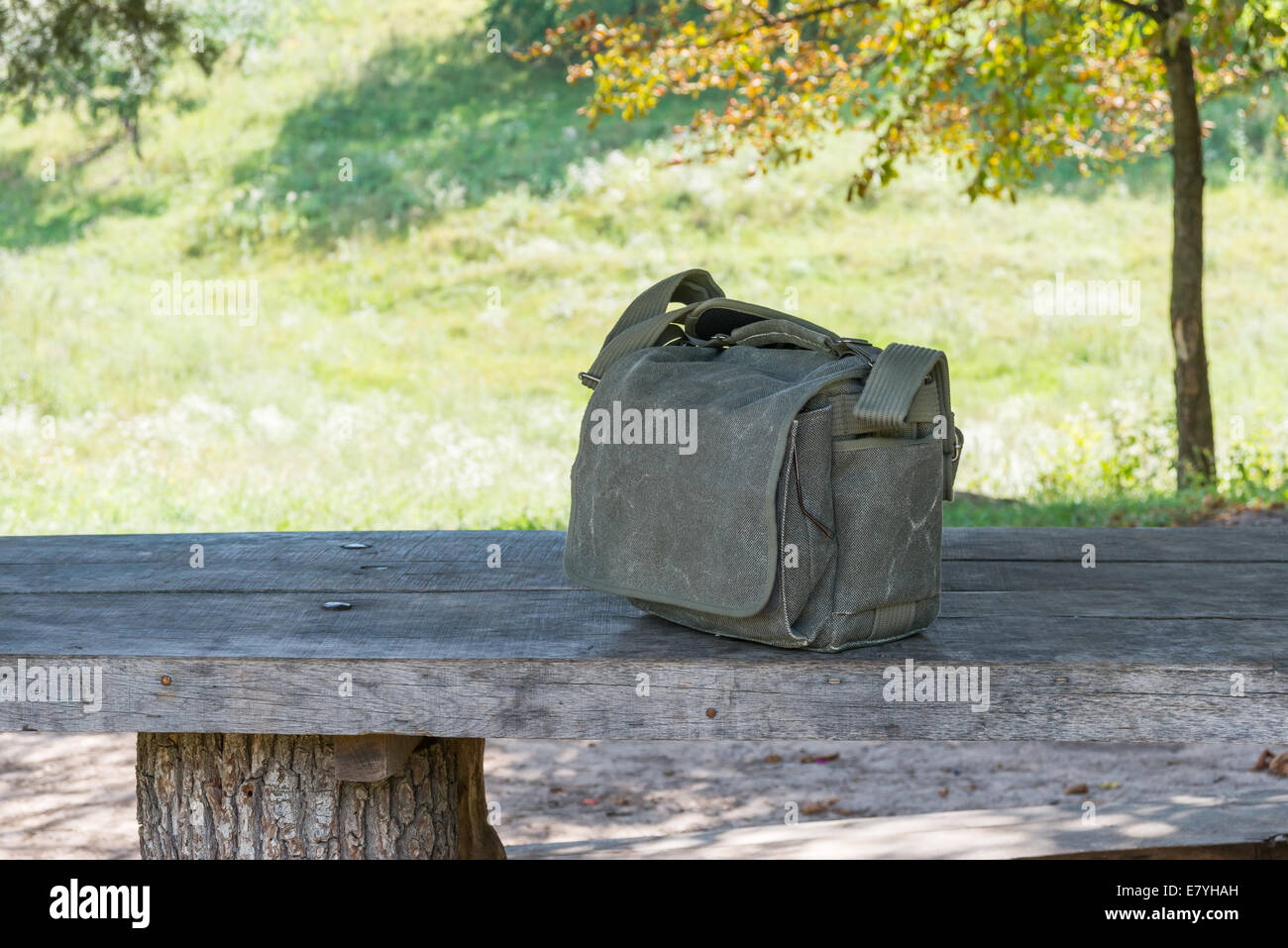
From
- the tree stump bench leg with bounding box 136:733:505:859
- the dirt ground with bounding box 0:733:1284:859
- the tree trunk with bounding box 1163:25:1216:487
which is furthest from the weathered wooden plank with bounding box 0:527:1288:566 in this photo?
the tree trunk with bounding box 1163:25:1216:487

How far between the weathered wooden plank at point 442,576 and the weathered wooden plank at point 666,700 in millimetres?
398

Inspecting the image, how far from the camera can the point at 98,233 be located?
44.4ft

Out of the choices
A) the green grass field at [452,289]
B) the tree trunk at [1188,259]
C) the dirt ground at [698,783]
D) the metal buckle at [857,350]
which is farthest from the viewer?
the green grass field at [452,289]

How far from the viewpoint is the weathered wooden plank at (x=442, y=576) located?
2145 mm

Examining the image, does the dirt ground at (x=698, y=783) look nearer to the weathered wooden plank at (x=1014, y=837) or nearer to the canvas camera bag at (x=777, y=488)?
the weathered wooden plank at (x=1014, y=837)

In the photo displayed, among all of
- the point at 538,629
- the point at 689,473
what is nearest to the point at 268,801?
the point at 538,629

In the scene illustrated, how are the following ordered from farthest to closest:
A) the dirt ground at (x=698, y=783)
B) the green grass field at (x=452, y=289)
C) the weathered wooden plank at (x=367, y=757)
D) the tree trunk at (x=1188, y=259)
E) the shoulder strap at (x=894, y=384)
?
1. the green grass field at (x=452, y=289)
2. the tree trunk at (x=1188, y=259)
3. the dirt ground at (x=698, y=783)
4. the weathered wooden plank at (x=367, y=757)
5. the shoulder strap at (x=894, y=384)

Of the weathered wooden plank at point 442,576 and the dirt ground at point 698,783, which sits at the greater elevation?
the weathered wooden plank at point 442,576

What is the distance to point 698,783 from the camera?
13.8 feet

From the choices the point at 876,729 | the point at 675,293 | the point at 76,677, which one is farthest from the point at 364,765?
the point at 675,293

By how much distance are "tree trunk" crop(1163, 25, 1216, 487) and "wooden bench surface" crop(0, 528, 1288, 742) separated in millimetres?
4535

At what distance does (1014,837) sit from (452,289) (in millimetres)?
10406

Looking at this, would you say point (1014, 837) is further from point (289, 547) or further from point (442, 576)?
point (289, 547)

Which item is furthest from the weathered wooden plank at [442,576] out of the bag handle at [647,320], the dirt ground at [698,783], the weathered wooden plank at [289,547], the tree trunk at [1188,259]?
the tree trunk at [1188,259]
